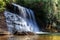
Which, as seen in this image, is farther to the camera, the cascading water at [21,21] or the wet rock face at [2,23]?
the cascading water at [21,21]

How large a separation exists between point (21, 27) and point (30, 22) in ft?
8.65

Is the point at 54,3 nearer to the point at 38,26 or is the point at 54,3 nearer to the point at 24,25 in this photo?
the point at 38,26

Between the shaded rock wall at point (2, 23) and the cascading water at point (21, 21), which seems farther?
the cascading water at point (21, 21)

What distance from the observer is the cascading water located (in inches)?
562

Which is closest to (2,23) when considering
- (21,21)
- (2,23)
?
(2,23)

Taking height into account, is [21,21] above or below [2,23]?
Result: above

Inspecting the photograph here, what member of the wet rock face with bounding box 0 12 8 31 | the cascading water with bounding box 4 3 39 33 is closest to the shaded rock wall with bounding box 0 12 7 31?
the wet rock face with bounding box 0 12 8 31

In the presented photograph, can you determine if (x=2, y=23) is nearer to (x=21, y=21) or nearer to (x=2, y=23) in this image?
(x=2, y=23)

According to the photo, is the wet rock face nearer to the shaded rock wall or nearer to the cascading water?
the shaded rock wall

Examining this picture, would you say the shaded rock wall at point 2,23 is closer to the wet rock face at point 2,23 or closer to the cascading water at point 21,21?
the wet rock face at point 2,23

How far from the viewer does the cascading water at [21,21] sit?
562 inches

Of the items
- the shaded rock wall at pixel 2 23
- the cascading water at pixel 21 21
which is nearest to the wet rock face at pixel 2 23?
the shaded rock wall at pixel 2 23

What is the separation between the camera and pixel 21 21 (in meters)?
15.3

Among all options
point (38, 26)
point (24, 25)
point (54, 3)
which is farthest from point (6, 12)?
point (54, 3)
